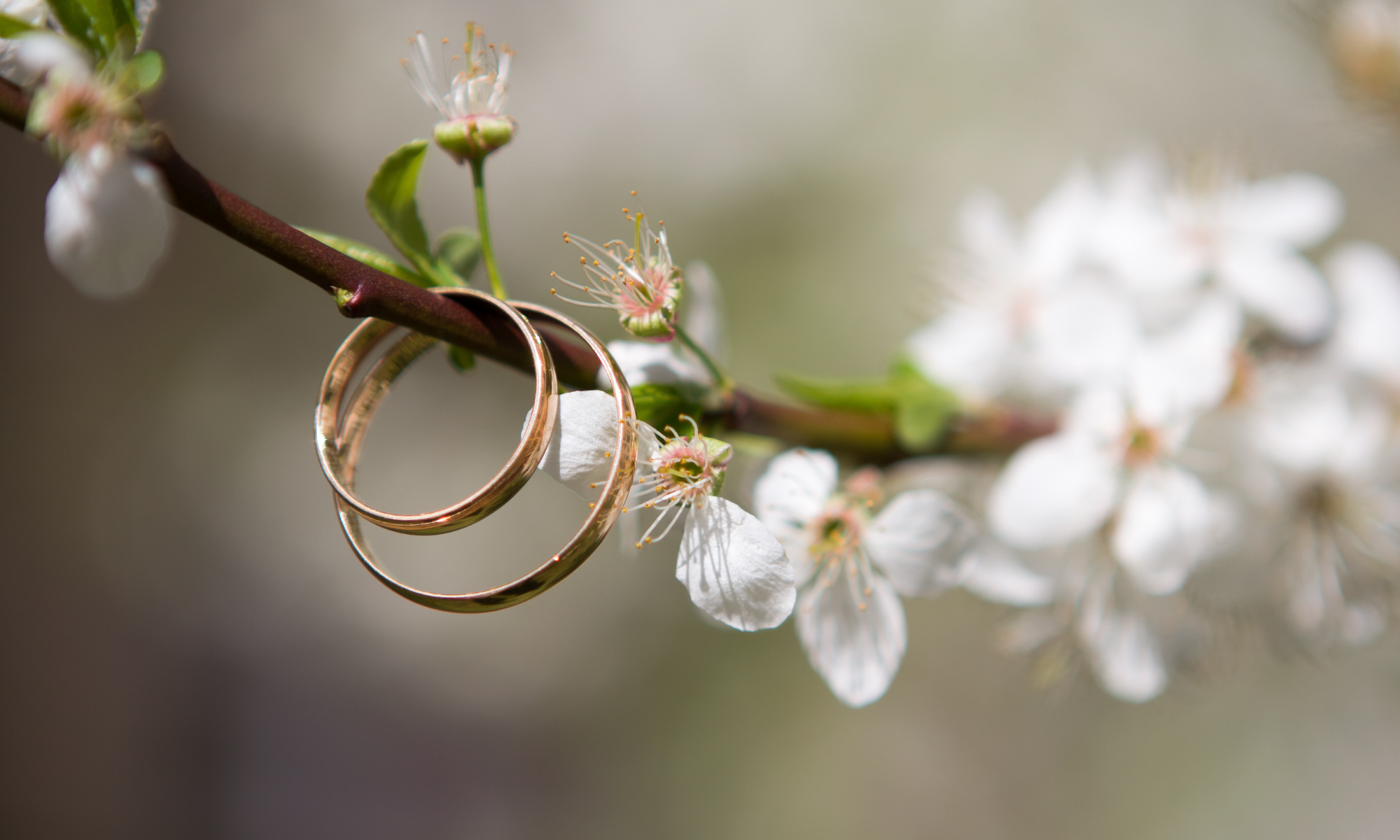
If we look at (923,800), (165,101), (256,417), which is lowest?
(923,800)

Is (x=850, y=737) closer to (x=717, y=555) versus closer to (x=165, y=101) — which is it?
(x=717, y=555)

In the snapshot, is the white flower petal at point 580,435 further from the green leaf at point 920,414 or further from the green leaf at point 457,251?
the green leaf at point 920,414

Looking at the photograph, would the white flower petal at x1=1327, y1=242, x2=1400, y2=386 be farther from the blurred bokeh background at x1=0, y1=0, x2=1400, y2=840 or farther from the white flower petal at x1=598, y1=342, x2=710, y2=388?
the blurred bokeh background at x1=0, y1=0, x2=1400, y2=840

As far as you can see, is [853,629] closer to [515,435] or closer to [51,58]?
[51,58]

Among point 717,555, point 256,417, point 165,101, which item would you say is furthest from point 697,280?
point 165,101

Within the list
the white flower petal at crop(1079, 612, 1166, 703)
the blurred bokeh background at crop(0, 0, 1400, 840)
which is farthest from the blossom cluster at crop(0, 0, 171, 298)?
the blurred bokeh background at crop(0, 0, 1400, 840)

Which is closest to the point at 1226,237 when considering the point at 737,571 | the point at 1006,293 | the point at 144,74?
the point at 1006,293
